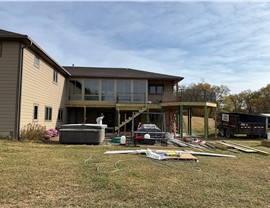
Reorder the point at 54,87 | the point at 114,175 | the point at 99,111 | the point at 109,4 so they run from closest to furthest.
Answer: the point at 114,175, the point at 109,4, the point at 54,87, the point at 99,111

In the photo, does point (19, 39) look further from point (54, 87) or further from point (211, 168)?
point (211, 168)

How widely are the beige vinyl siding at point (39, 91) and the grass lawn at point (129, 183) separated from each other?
6184 millimetres

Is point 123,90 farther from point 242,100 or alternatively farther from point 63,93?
point 242,100

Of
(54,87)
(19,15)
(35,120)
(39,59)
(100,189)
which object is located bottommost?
(100,189)

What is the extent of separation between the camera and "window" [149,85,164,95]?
24.8m

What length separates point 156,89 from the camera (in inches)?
984

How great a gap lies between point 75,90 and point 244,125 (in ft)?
48.0

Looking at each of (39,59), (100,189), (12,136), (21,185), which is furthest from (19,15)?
(100,189)

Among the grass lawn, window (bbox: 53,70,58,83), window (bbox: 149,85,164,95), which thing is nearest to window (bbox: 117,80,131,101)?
window (bbox: 149,85,164,95)

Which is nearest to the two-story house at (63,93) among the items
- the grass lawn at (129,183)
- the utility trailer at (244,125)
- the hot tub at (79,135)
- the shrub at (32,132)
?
the shrub at (32,132)

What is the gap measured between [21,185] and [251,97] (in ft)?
190

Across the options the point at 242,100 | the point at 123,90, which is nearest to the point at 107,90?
the point at 123,90

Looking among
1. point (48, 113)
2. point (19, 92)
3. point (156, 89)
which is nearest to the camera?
point (19, 92)

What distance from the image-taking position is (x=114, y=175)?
6.47m
